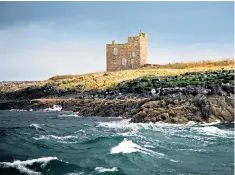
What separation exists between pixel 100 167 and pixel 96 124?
13.4 meters

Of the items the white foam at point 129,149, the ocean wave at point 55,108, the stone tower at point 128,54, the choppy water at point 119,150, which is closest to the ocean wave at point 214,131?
the choppy water at point 119,150

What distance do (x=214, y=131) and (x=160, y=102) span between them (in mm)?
6762

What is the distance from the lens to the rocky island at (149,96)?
2938 centimetres

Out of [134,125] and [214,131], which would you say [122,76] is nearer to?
[134,125]

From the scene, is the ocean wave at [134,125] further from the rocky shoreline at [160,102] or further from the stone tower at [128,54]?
the stone tower at [128,54]

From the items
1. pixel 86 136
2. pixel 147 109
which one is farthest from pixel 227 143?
pixel 147 109

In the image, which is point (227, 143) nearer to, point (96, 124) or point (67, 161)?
point (67, 161)

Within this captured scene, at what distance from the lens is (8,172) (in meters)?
14.4

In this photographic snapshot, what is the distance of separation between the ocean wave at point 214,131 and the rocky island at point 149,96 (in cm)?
284

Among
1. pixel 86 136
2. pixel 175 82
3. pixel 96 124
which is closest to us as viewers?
pixel 86 136

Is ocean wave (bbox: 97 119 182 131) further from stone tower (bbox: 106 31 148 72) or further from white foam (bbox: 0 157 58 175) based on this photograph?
stone tower (bbox: 106 31 148 72)

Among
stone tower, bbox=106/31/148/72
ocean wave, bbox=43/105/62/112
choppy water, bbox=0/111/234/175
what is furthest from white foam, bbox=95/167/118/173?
stone tower, bbox=106/31/148/72

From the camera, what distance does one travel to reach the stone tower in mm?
70500

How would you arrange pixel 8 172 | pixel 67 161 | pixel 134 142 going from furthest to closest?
pixel 134 142 → pixel 67 161 → pixel 8 172
